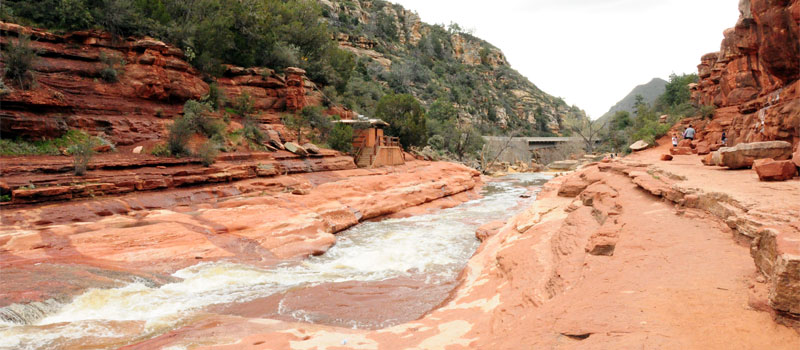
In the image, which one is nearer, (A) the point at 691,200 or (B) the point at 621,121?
(A) the point at 691,200

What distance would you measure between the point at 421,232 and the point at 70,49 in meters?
14.6

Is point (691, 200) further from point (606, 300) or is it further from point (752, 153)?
point (752, 153)

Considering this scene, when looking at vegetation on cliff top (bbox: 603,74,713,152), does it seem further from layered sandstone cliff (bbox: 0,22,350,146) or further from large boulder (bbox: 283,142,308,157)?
layered sandstone cliff (bbox: 0,22,350,146)

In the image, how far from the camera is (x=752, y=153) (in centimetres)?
766

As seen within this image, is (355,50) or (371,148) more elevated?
(355,50)

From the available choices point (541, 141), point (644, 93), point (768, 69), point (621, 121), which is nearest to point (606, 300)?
point (768, 69)

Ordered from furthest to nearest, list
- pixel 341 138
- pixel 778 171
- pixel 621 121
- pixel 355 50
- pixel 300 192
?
pixel 355 50, pixel 621 121, pixel 341 138, pixel 300 192, pixel 778 171

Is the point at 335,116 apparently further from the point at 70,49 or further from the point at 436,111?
the point at 436,111

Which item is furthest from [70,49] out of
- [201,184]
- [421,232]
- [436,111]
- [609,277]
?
[436,111]

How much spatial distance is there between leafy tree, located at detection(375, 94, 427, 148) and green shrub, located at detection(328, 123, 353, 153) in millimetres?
7240

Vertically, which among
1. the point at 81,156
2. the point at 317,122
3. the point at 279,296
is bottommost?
the point at 279,296

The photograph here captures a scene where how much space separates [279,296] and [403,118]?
23273 millimetres

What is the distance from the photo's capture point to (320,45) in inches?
1090

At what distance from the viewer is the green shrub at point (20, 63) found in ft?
36.8
